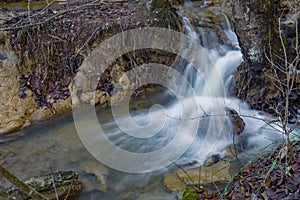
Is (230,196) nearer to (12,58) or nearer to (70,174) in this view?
(70,174)

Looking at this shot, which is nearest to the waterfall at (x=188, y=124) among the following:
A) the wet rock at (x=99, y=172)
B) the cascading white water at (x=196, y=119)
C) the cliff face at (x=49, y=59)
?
the cascading white water at (x=196, y=119)

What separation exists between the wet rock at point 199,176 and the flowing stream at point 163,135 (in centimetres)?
12

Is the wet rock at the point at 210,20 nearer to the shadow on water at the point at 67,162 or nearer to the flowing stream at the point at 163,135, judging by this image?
the flowing stream at the point at 163,135

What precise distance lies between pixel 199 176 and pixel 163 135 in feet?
4.37

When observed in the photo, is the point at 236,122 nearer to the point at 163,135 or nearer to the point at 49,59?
the point at 163,135

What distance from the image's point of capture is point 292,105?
14.5ft

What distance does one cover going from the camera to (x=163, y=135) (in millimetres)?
4617

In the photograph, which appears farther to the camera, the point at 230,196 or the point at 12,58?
the point at 12,58

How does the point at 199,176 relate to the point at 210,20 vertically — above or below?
below

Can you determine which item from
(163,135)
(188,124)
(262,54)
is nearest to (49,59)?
(163,135)

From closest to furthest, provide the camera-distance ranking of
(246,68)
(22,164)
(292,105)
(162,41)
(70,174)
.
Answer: (70,174), (22,164), (292,105), (246,68), (162,41)

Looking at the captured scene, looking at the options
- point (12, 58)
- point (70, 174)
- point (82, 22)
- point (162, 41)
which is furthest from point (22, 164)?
point (162, 41)

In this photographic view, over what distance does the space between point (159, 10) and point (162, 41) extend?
0.67 metres

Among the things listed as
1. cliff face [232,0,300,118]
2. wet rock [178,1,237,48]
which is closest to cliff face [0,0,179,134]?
wet rock [178,1,237,48]
